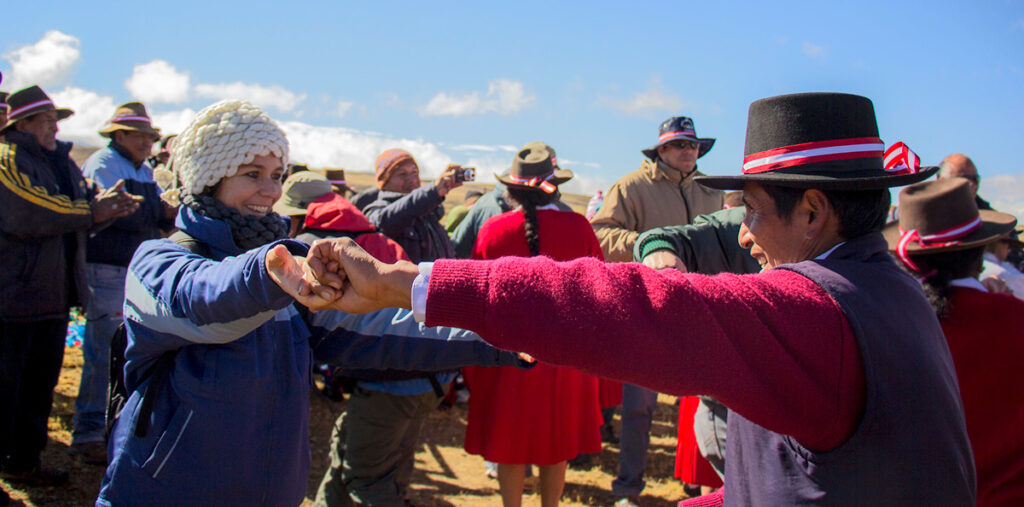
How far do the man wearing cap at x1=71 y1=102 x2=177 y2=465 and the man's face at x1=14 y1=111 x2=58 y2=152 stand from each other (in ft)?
1.72

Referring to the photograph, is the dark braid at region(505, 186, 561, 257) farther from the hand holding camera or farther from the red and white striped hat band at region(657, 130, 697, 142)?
the red and white striped hat band at region(657, 130, 697, 142)

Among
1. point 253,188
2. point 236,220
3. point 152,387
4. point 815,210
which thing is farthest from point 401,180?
point 815,210

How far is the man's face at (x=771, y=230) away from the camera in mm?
1727

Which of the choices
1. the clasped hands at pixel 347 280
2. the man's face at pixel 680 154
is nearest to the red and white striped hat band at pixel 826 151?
the clasped hands at pixel 347 280

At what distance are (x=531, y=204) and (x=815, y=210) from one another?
9.38 ft

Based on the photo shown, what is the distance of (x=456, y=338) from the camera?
7.86 ft

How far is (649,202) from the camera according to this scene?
5.32 m

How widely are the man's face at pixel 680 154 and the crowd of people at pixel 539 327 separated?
51.9 inches

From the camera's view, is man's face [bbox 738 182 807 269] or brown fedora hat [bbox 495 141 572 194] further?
brown fedora hat [bbox 495 141 572 194]

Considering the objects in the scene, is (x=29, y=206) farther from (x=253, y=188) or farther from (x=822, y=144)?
(x=822, y=144)

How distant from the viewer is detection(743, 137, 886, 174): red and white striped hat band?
5.49 feet

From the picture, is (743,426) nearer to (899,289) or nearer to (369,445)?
(899,289)

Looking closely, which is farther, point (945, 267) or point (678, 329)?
point (945, 267)

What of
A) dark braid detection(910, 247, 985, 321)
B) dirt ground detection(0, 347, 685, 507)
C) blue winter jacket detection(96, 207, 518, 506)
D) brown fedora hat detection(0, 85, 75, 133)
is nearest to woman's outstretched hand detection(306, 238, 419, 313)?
blue winter jacket detection(96, 207, 518, 506)
